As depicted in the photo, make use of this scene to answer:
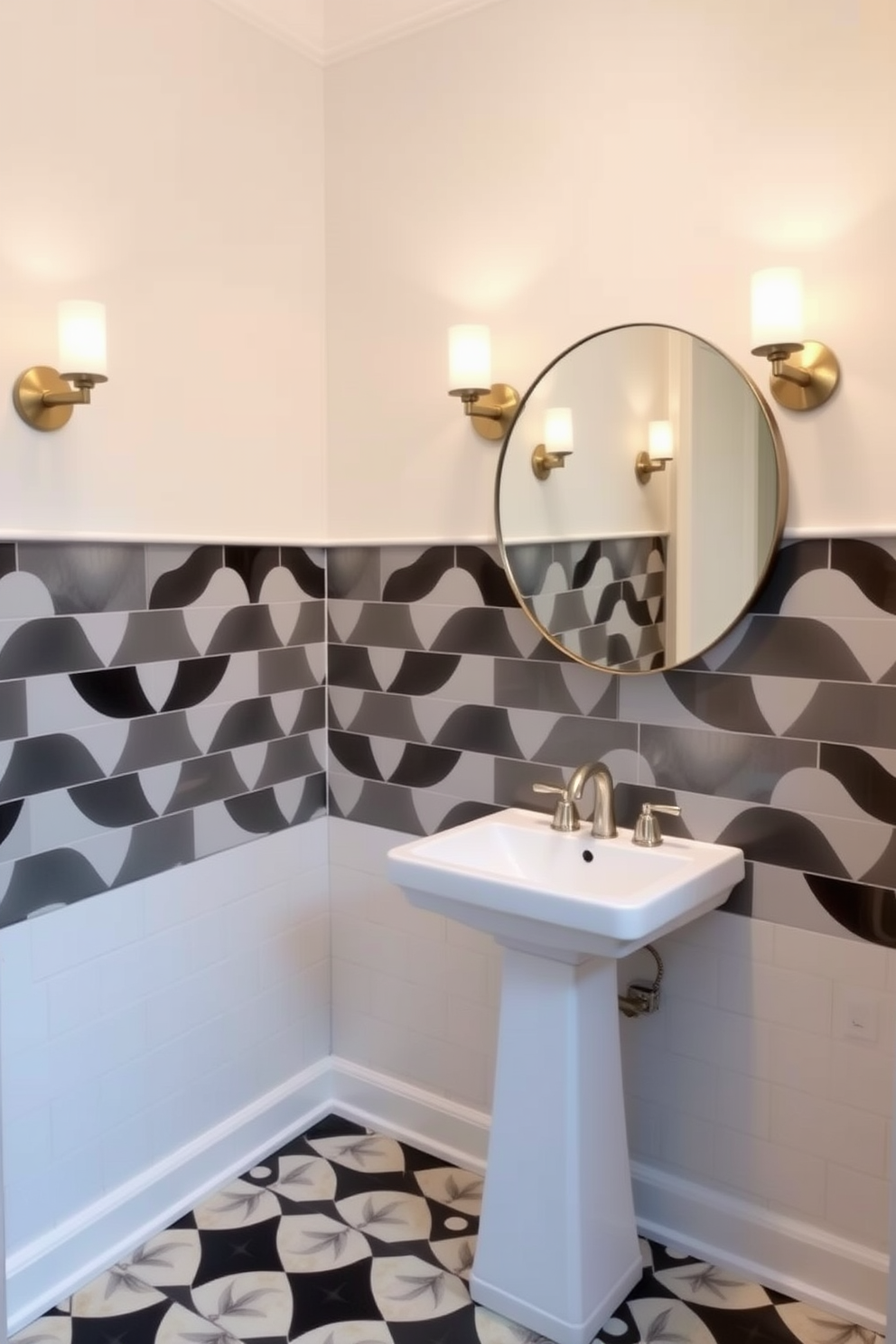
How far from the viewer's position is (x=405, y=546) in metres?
2.34

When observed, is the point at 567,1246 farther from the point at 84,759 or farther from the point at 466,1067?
the point at 84,759

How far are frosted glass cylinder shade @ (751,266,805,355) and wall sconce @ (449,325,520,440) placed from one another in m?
0.55

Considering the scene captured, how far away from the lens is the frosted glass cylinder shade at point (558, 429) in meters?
2.06

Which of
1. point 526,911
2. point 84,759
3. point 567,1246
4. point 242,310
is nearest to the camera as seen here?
point 526,911

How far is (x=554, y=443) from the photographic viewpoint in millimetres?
2076

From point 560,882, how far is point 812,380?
100 centimetres

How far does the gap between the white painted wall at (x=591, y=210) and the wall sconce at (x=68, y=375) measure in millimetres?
720

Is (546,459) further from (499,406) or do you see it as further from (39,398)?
(39,398)

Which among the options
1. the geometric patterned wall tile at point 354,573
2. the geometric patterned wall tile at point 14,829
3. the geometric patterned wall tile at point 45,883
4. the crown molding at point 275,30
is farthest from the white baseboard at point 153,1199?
the crown molding at point 275,30

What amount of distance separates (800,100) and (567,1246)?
1976 mm

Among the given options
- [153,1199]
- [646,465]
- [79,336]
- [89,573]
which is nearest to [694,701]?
[646,465]

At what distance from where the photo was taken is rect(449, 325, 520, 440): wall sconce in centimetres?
209

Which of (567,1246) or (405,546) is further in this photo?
(405,546)

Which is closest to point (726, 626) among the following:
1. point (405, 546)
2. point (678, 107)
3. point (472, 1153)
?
point (405, 546)
